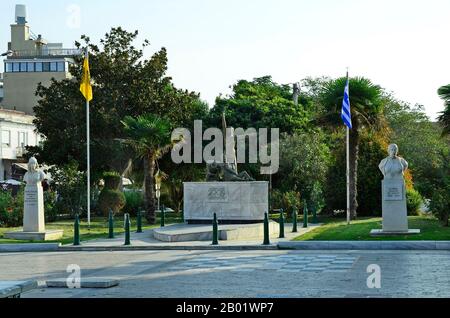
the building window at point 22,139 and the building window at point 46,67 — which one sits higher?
the building window at point 46,67

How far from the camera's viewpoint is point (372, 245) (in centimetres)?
2333

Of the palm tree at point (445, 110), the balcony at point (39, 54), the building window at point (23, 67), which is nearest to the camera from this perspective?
the palm tree at point (445, 110)

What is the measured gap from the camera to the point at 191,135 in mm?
47062

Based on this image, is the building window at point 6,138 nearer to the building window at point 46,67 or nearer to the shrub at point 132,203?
the building window at point 46,67

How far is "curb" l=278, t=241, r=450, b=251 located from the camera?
22.8 m

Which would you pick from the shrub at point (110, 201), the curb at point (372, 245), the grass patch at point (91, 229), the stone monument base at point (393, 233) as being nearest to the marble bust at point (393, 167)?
the stone monument base at point (393, 233)

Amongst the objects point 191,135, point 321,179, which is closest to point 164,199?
point 191,135

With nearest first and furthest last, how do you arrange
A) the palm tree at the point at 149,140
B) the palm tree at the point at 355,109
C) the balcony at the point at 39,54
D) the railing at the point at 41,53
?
the palm tree at the point at 355,109 < the palm tree at the point at 149,140 < the balcony at the point at 39,54 < the railing at the point at 41,53

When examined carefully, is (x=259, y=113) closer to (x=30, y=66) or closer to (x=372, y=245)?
(x=372, y=245)

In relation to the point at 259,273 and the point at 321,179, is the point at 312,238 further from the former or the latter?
the point at 321,179

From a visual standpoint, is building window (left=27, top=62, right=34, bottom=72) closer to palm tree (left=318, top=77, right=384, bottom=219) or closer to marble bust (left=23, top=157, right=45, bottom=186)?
palm tree (left=318, top=77, right=384, bottom=219)

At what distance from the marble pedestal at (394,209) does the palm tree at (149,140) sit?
46.1ft

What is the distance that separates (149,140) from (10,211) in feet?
22.9

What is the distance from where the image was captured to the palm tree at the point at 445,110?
30422 mm
